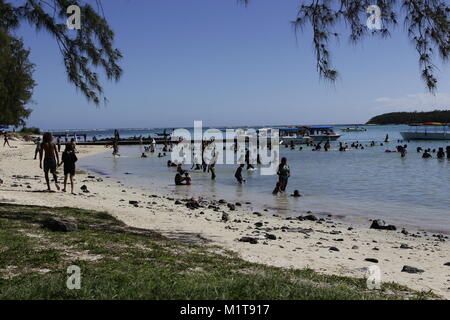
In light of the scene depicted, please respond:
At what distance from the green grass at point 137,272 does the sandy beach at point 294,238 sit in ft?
3.63

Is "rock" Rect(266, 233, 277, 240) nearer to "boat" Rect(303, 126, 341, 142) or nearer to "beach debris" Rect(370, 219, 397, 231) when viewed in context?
"beach debris" Rect(370, 219, 397, 231)

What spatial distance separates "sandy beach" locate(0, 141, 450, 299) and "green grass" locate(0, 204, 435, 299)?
1.11m

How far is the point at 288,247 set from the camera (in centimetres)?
988

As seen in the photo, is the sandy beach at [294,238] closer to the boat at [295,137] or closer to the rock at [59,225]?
the rock at [59,225]

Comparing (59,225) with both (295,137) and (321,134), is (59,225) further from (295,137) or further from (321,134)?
(321,134)

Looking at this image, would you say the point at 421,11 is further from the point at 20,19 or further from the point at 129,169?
the point at 129,169

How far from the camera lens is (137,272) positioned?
571 centimetres

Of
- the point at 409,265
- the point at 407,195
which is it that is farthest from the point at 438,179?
the point at 409,265

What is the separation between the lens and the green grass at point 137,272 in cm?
464

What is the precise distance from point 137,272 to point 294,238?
6.27 m

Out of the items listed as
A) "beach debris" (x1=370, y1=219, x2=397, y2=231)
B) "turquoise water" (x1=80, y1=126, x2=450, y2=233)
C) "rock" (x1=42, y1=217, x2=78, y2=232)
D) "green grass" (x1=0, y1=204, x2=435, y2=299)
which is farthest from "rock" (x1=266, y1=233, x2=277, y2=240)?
"turquoise water" (x1=80, y1=126, x2=450, y2=233)

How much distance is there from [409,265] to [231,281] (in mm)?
5179

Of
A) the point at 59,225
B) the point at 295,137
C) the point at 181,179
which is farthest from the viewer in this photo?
the point at 295,137

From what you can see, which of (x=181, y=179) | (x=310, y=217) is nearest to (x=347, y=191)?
(x=310, y=217)
